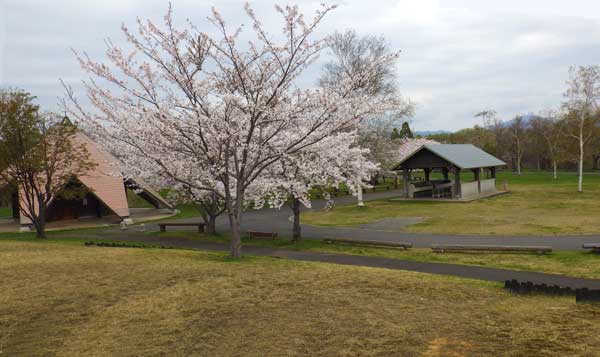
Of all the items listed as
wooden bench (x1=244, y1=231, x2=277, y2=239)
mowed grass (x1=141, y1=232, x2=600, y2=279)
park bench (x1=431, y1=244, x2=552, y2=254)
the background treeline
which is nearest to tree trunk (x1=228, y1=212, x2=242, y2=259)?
mowed grass (x1=141, y1=232, x2=600, y2=279)

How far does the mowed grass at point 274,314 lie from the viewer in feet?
23.2

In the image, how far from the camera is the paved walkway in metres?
11.8

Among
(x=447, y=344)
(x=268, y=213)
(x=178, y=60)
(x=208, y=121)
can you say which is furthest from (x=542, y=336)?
(x=268, y=213)

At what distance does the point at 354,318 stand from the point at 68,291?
6.37 metres

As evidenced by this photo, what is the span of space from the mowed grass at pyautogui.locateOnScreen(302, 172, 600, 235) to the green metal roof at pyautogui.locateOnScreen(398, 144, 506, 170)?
3286 mm

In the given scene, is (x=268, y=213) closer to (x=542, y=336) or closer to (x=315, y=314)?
(x=315, y=314)

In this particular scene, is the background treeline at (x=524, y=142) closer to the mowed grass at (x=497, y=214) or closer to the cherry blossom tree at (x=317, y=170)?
the mowed grass at (x=497, y=214)

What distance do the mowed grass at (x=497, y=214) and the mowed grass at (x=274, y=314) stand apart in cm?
1098

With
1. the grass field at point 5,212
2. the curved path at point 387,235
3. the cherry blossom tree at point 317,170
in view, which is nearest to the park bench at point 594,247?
the curved path at point 387,235

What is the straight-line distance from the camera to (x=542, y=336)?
23.6ft

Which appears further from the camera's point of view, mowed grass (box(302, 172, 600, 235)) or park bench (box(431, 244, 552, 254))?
mowed grass (box(302, 172, 600, 235))

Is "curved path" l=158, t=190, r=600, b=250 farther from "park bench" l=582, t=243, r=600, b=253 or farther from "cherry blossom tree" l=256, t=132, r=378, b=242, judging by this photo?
"cherry blossom tree" l=256, t=132, r=378, b=242

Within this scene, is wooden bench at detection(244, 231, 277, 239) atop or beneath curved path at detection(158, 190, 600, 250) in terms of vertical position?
atop

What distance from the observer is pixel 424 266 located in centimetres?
1401
